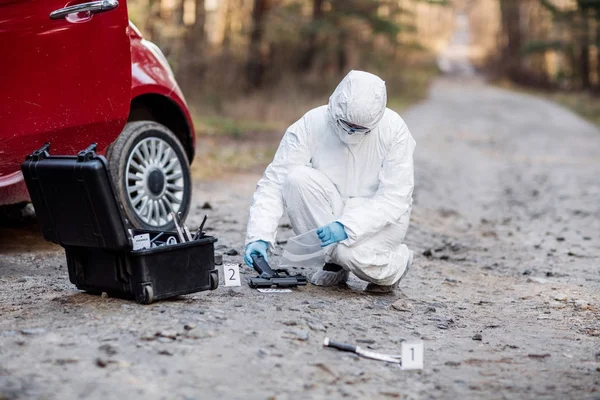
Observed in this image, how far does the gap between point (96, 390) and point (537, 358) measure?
86.1 inches

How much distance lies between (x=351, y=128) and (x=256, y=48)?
20701 millimetres

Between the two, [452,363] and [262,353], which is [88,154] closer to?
[262,353]

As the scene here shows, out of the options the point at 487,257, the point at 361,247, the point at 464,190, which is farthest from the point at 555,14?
the point at 361,247

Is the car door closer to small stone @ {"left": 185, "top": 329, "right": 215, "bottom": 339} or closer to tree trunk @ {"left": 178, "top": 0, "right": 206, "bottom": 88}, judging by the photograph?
small stone @ {"left": 185, "top": 329, "right": 215, "bottom": 339}

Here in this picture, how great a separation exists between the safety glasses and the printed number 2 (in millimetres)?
1011

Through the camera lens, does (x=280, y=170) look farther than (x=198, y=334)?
Yes

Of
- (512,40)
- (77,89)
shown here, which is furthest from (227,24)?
(512,40)

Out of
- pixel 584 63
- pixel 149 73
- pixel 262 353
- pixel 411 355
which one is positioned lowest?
pixel 584 63

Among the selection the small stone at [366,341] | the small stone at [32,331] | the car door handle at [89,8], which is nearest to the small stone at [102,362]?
the small stone at [32,331]

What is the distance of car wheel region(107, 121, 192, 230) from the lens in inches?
256

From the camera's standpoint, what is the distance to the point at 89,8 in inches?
223

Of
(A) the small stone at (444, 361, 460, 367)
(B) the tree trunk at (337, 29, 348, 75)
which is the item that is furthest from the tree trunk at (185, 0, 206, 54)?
(A) the small stone at (444, 361, 460, 367)

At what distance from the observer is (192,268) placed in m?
4.82

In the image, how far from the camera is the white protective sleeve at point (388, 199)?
17.0 feet
